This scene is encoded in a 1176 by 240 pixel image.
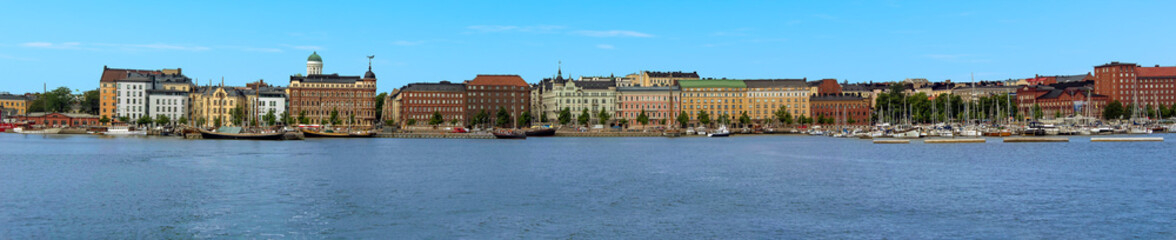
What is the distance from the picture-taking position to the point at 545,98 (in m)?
176

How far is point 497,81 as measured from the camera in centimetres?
16450

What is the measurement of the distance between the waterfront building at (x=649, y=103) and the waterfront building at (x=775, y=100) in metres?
13.6

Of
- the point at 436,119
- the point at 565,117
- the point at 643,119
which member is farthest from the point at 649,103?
the point at 436,119

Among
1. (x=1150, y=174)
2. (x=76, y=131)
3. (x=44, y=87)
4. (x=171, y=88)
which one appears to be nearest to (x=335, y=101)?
(x=171, y=88)

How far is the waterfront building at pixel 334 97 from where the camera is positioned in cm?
15800

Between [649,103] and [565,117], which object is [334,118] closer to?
[565,117]

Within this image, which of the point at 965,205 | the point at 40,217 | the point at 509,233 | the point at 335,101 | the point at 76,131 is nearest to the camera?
the point at 509,233

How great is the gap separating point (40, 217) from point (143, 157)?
111 feet

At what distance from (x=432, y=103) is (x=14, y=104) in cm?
9252

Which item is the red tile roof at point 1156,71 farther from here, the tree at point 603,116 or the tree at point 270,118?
the tree at point 270,118

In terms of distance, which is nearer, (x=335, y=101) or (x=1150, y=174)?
(x=1150, y=174)

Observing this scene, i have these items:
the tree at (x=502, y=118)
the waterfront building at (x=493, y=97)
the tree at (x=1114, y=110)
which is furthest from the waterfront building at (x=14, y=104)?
the tree at (x=1114, y=110)

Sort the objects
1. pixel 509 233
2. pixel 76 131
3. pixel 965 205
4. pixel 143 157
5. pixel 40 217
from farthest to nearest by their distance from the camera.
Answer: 1. pixel 76 131
2. pixel 143 157
3. pixel 965 205
4. pixel 40 217
5. pixel 509 233

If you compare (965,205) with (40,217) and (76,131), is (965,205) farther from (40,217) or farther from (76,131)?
(76,131)
